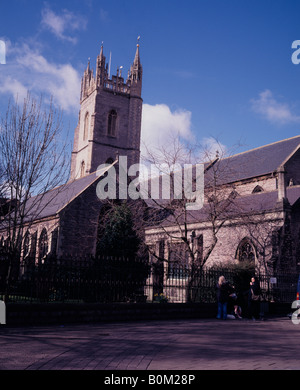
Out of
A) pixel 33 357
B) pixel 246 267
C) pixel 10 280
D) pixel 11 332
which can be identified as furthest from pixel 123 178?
pixel 33 357

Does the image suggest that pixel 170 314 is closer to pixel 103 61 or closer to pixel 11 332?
pixel 11 332

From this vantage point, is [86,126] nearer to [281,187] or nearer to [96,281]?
[281,187]

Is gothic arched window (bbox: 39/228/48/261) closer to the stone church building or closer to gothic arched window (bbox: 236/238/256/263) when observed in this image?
the stone church building

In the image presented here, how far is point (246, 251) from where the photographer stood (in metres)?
25.3

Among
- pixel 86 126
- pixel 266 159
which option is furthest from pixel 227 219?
pixel 86 126

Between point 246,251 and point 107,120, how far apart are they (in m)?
34.2

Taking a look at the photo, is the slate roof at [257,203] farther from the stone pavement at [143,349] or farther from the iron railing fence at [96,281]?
the stone pavement at [143,349]

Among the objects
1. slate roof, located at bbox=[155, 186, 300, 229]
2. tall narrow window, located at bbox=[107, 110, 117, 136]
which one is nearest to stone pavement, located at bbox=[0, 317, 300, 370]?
slate roof, located at bbox=[155, 186, 300, 229]

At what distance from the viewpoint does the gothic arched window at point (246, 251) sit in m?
25.0

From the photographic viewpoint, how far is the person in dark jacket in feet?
51.0

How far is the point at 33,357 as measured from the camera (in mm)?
6691

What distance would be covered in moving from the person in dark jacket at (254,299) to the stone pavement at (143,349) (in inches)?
164

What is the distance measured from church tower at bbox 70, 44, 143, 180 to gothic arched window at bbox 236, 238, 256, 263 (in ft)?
91.6
